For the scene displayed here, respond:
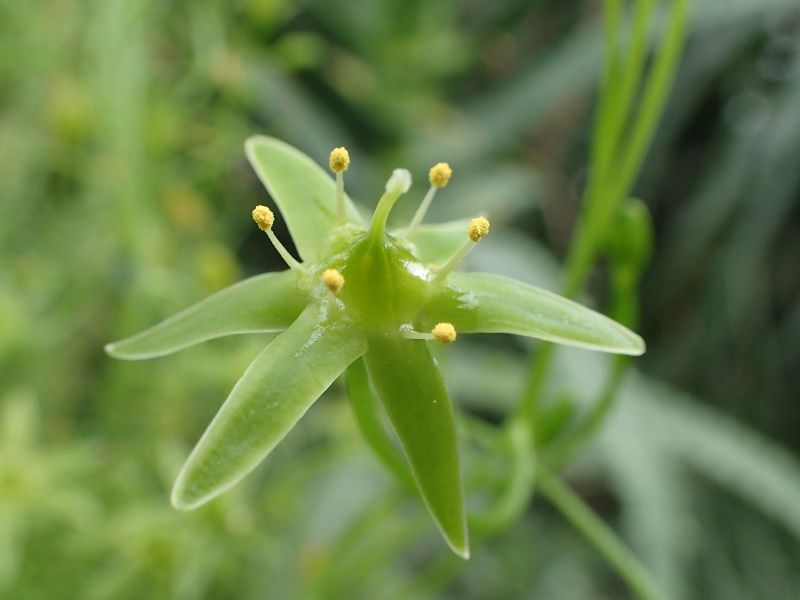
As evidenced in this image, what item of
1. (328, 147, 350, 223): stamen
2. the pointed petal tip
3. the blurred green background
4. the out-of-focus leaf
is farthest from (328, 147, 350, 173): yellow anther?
the out-of-focus leaf

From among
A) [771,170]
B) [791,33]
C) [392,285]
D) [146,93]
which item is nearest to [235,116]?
[146,93]

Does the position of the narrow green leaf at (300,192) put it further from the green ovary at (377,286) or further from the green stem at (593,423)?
the green stem at (593,423)

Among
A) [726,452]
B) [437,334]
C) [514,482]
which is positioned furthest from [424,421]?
[726,452]

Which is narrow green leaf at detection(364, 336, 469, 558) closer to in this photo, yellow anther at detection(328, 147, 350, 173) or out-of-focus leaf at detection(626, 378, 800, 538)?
yellow anther at detection(328, 147, 350, 173)

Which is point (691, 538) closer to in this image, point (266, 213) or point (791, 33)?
point (791, 33)

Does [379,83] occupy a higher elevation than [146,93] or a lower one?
lower

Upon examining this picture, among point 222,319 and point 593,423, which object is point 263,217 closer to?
point 222,319
